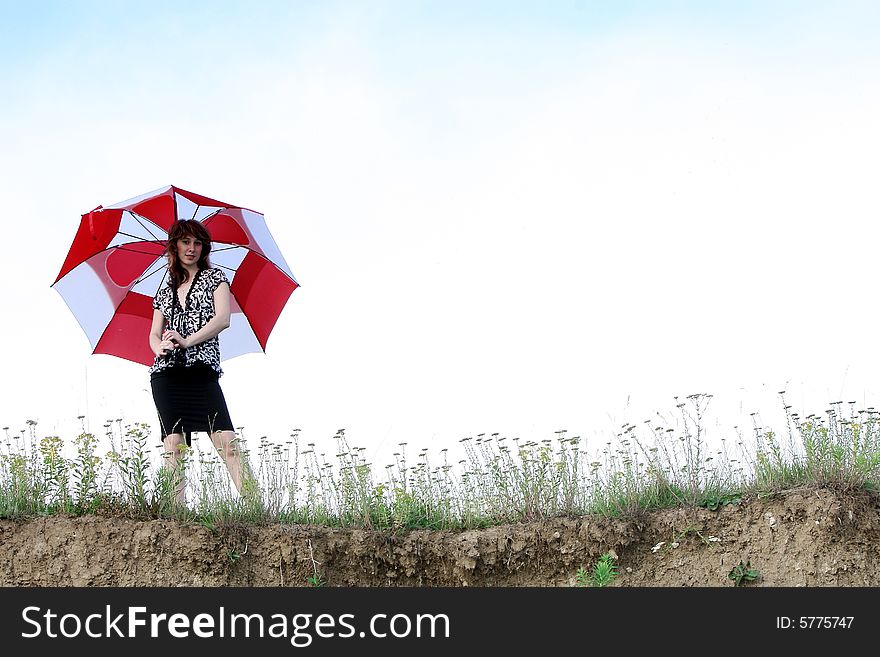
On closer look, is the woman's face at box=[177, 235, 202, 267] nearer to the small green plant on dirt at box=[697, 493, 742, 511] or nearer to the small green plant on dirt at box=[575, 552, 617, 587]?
the small green plant on dirt at box=[575, 552, 617, 587]

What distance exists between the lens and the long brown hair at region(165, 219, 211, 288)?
6.56 metres

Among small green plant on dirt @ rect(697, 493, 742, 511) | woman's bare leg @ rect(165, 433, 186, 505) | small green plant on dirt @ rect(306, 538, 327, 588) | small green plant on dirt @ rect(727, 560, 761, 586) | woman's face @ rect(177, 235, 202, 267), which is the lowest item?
small green plant on dirt @ rect(727, 560, 761, 586)

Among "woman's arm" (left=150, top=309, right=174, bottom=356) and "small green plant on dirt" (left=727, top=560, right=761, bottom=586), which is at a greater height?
"woman's arm" (left=150, top=309, right=174, bottom=356)

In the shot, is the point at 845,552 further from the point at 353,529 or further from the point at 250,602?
the point at 250,602

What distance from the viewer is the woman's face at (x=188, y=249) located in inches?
258

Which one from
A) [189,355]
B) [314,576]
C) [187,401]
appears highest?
[189,355]

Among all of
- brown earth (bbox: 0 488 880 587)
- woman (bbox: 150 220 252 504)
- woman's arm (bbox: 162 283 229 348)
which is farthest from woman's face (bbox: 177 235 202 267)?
brown earth (bbox: 0 488 880 587)

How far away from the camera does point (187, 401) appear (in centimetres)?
643

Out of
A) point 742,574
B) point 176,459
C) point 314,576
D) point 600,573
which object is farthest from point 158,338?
point 742,574

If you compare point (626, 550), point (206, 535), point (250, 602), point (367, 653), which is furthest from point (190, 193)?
point (626, 550)

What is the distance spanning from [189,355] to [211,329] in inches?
10.6

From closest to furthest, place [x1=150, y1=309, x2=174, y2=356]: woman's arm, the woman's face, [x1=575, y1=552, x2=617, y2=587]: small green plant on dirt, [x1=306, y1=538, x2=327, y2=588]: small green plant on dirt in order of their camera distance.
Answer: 1. [x1=575, y1=552, x2=617, y2=587]: small green plant on dirt
2. [x1=306, y1=538, x2=327, y2=588]: small green plant on dirt
3. [x1=150, y1=309, x2=174, y2=356]: woman's arm
4. the woman's face

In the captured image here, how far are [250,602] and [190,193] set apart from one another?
3175mm

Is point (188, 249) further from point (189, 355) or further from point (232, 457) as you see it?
point (232, 457)
